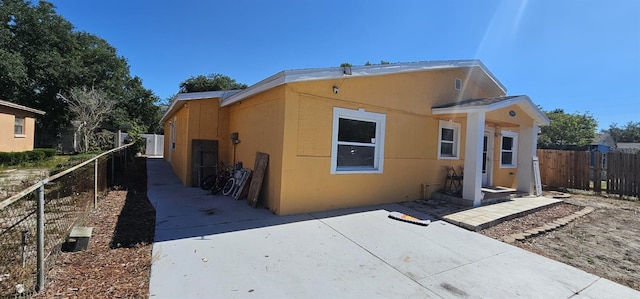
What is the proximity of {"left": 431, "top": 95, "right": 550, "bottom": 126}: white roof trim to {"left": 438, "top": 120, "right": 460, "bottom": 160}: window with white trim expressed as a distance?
2.62ft

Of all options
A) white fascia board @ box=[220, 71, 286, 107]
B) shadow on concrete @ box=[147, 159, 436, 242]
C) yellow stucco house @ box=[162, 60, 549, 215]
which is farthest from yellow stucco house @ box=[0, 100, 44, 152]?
white fascia board @ box=[220, 71, 286, 107]

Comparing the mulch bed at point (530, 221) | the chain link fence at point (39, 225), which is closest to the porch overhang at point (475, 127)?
the mulch bed at point (530, 221)

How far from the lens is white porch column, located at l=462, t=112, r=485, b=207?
702 centimetres

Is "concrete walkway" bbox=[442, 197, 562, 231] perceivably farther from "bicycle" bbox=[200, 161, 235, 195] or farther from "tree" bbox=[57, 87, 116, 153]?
"tree" bbox=[57, 87, 116, 153]

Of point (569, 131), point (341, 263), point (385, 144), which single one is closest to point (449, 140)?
point (385, 144)

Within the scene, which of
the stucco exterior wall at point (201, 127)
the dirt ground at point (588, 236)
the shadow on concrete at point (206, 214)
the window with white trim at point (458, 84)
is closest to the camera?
the dirt ground at point (588, 236)

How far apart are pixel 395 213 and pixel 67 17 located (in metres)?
33.7

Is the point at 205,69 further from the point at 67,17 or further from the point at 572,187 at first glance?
the point at 572,187

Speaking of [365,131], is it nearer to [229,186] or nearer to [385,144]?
[385,144]

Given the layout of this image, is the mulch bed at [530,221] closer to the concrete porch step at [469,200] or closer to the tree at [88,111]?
the concrete porch step at [469,200]

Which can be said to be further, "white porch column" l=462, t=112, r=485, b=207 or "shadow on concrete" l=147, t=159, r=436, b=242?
"white porch column" l=462, t=112, r=485, b=207

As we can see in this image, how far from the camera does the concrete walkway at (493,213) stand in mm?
5611

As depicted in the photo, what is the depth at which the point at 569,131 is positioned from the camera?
2866 cm

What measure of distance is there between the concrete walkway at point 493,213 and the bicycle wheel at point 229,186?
5.36 m
